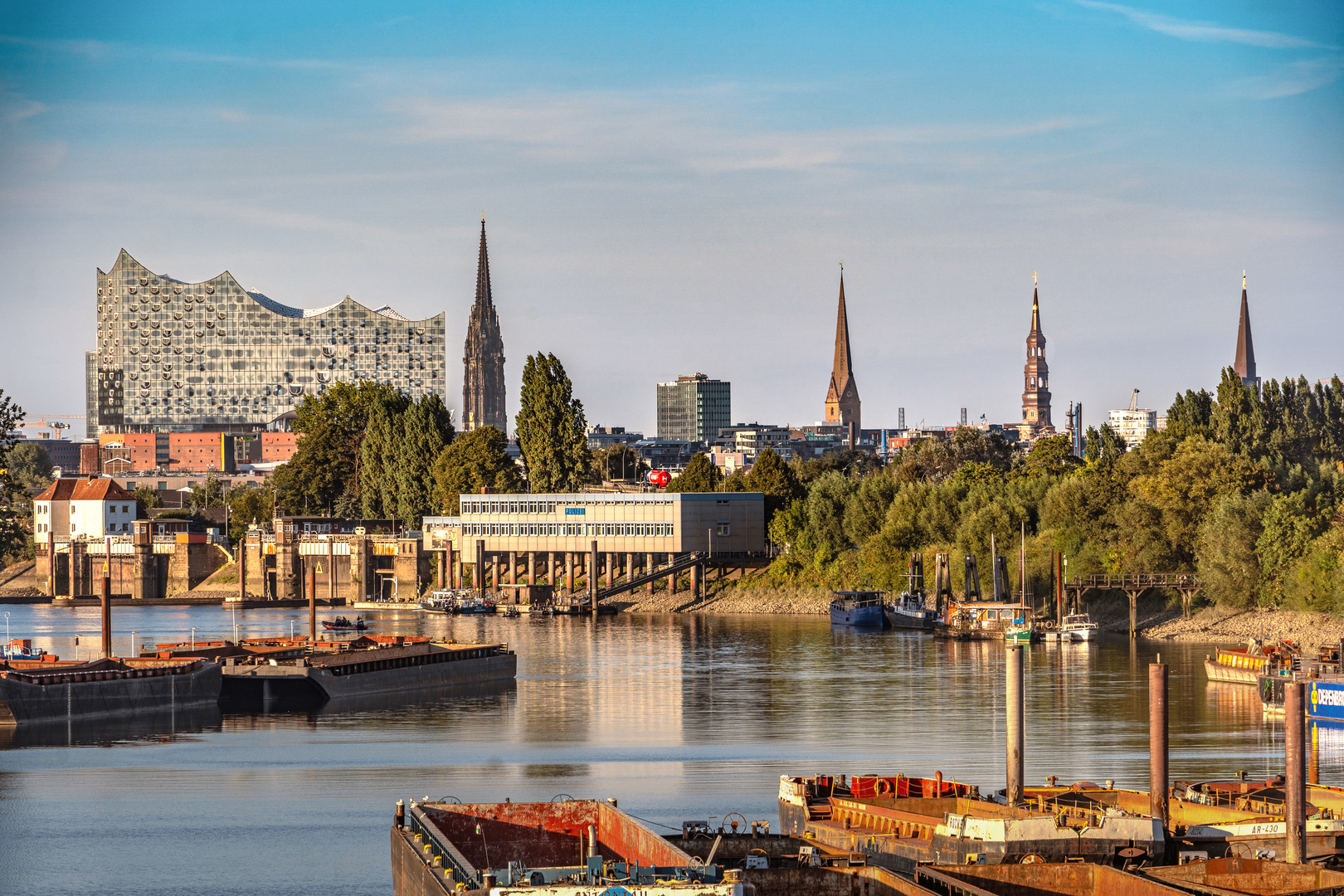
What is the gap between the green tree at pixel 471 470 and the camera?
14975cm

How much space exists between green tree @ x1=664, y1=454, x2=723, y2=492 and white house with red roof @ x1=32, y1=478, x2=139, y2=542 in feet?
177

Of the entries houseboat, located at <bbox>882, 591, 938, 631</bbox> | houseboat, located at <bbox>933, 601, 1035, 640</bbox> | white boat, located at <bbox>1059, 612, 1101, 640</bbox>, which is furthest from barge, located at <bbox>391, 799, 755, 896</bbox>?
houseboat, located at <bbox>882, 591, 938, 631</bbox>

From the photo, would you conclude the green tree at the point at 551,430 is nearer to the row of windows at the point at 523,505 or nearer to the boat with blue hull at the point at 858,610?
the row of windows at the point at 523,505

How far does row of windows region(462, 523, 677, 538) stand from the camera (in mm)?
130875

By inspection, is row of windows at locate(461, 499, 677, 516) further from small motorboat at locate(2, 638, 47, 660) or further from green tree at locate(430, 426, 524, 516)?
small motorboat at locate(2, 638, 47, 660)

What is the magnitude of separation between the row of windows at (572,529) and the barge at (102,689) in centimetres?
6252

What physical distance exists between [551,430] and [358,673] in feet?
230

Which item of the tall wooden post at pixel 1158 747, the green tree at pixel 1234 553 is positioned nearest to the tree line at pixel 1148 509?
the green tree at pixel 1234 553

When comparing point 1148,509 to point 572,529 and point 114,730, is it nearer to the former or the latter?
point 572,529

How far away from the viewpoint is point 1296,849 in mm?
26844

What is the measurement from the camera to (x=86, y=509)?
168m

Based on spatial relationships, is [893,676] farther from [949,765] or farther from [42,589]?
[42,589]

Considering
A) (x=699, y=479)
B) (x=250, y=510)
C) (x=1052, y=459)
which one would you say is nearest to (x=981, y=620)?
(x=1052, y=459)

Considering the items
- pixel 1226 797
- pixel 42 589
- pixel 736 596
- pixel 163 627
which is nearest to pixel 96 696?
pixel 1226 797
